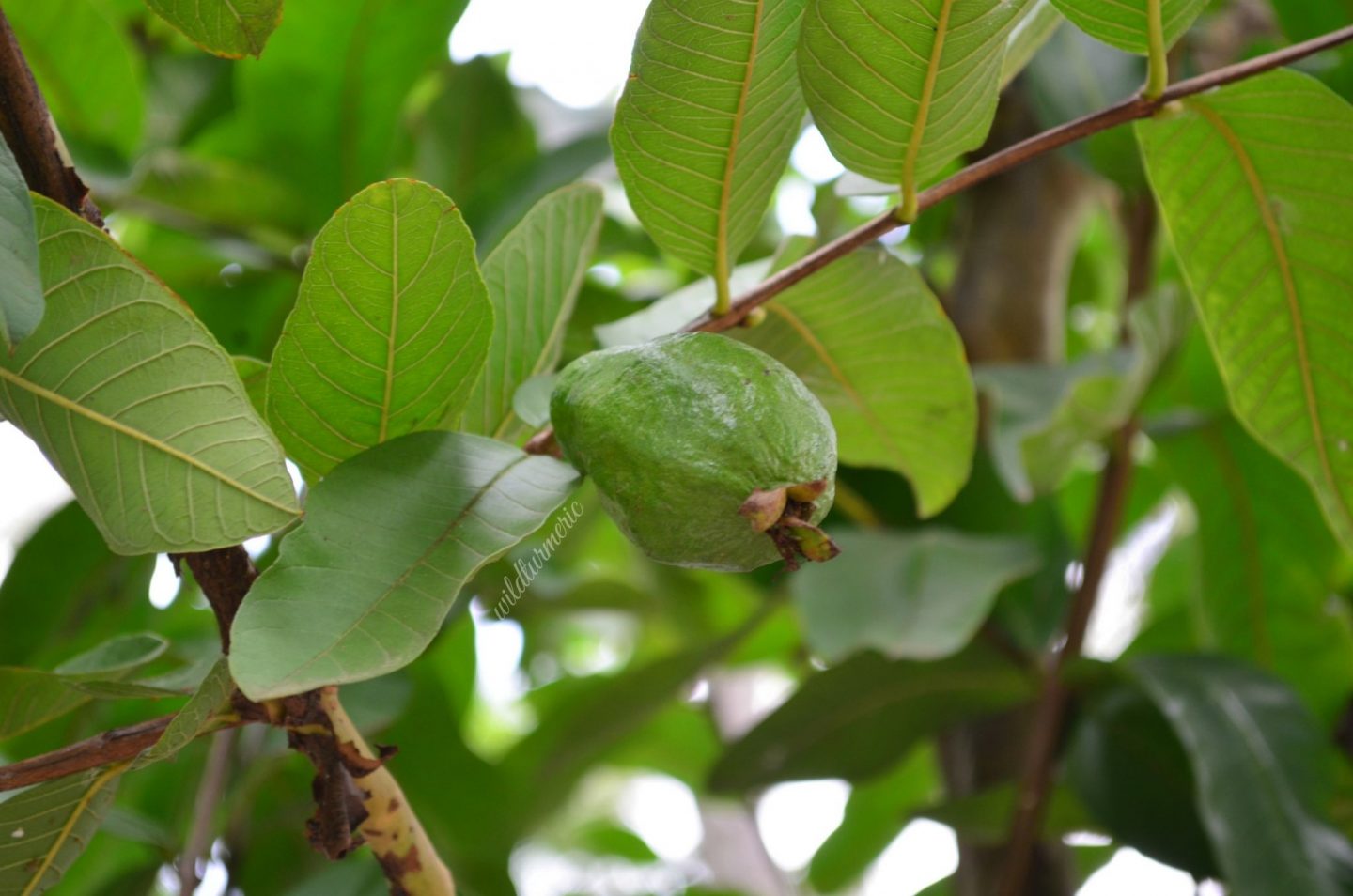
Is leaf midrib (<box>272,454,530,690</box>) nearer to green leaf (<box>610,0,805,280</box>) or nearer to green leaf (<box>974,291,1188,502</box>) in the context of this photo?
green leaf (<box>610,0,805,280</box>)

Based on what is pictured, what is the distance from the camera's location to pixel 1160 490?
1.58m

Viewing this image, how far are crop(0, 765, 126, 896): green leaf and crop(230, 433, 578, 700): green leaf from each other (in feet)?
0.45

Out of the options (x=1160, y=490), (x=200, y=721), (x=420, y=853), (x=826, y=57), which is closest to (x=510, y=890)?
(x=420, y=853)

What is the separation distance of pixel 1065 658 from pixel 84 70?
3.52 feet

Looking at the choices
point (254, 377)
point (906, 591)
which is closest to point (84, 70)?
point (254, 377)

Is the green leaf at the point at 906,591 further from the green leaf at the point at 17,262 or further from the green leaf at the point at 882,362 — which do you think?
the green leaf at the point at 17,262

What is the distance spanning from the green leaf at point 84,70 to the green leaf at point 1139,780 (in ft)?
3.49

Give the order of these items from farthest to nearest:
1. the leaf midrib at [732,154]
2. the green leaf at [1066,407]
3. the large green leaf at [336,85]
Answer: the large green leaf at [336,85] < the green leaf at [1066,407] < the leaf midrib at [732,154]

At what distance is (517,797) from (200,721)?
2.59 feet

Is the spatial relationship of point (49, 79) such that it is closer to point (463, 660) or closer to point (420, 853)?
point (463, 660)

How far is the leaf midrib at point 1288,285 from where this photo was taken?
68 cm

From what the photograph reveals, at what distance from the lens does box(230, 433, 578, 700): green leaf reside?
0.46 meters

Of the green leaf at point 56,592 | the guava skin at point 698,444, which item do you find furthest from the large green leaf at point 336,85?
the guava skin at point 698,444

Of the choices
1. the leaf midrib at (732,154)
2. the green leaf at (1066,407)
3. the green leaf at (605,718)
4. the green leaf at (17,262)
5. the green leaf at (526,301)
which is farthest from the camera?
the green leaf at (605,718)
